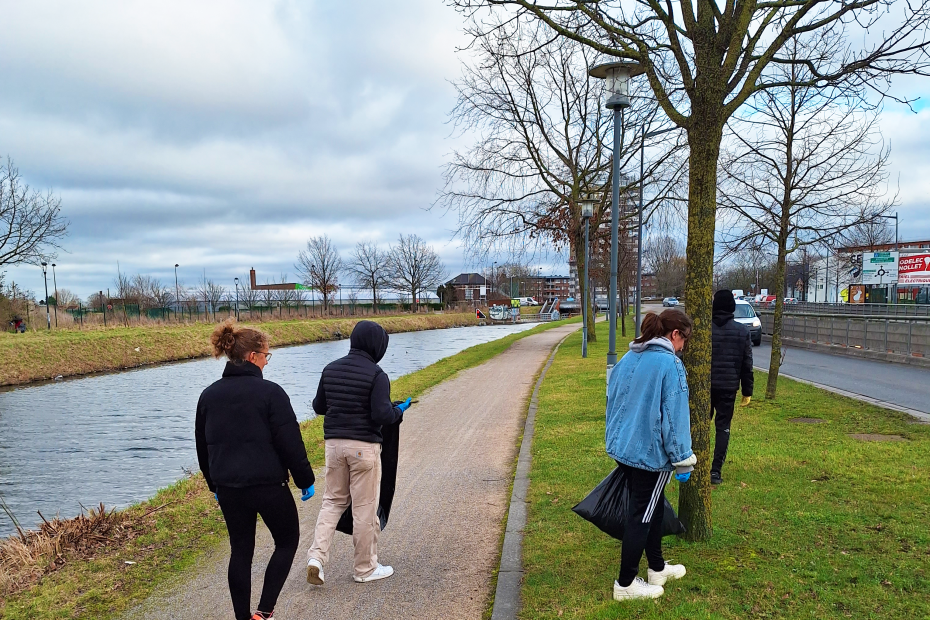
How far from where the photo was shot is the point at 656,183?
22.7 m

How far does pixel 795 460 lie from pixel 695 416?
2912 mm

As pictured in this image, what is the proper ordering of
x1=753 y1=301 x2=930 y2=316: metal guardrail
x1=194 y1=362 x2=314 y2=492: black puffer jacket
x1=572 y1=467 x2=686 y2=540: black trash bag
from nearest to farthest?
1. x1=194 y1=362 x2=314 y2=492: black puffer jacket
2. x1=572 y1=467 x2=686 y2=540: black trash bag
3. x1=753 y1=301 x2=930 y2=316: metal guardrail

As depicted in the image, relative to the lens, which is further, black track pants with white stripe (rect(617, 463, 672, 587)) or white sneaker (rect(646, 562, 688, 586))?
white sneaker (rect(646, 562, 688, 586))

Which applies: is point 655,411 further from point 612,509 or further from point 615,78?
point 615,78

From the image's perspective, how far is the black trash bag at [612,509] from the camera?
3.74 meters

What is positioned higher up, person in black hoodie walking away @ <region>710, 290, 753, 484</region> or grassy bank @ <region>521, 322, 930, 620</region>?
person in black hoodie walking away @ <region>710, 290, 753, 484</region>

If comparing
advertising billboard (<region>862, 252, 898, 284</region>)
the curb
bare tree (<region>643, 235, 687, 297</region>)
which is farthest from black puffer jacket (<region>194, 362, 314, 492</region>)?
bare tree (<region>643, 235, 687, 297</region>)

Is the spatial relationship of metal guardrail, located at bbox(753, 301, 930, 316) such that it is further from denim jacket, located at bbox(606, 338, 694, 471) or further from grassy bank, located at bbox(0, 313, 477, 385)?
denim jacket, located at bbox(606, 338, 694, 471)

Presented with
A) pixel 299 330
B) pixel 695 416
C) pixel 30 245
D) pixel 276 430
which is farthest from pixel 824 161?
pixel 299 330

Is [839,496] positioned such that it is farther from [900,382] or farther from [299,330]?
[299,330]

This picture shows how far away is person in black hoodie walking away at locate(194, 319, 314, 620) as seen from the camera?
11.0ft

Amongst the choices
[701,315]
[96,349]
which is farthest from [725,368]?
[96,349]

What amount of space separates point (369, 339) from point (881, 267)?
44463mm

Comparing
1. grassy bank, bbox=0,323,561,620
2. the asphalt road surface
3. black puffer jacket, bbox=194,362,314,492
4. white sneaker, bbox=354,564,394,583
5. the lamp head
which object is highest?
the lamp head
